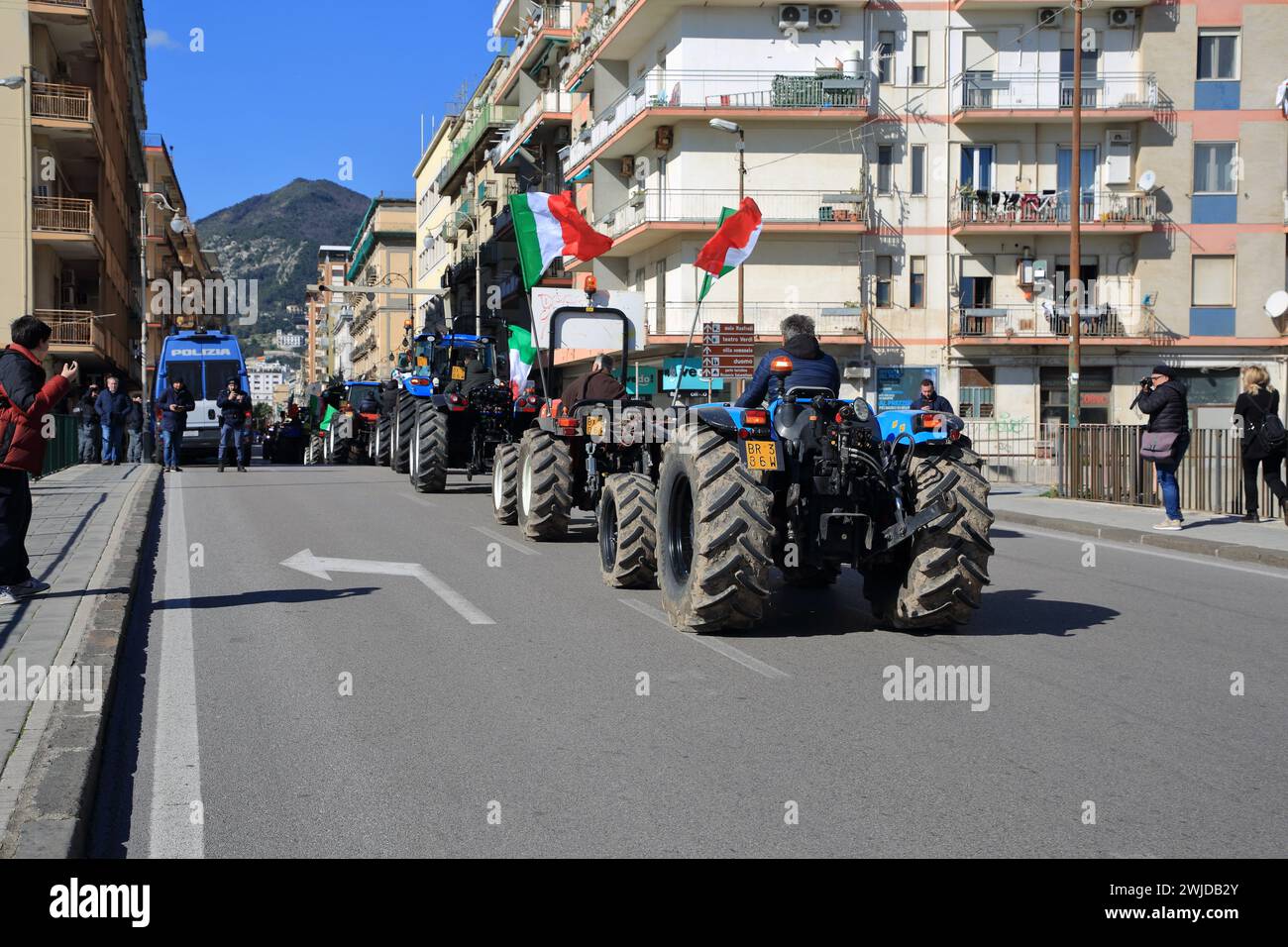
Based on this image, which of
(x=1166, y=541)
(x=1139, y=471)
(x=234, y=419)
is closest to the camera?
(x=1166, y=541)

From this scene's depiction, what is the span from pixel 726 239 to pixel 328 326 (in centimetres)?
15981

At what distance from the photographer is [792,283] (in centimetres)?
4216

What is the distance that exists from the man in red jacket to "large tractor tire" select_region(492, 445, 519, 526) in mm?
6328

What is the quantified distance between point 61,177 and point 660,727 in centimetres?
4857

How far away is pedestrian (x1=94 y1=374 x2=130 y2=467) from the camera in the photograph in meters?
29.5

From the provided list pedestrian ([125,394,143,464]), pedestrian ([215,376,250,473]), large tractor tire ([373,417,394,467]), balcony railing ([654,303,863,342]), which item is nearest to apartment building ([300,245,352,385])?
balcony railing ([654,303,863,342])

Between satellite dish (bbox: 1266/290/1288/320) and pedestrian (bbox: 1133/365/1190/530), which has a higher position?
satellite dish (bbox: 1266/290/1288/320)

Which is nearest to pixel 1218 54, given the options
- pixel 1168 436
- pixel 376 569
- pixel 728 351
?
pixel 728 351

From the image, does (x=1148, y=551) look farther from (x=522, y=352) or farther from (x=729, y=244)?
(x=522, y=352)

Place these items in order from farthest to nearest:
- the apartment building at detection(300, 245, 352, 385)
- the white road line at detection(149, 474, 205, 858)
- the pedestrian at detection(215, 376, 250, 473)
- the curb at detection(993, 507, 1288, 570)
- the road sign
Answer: the apartment building at detection(300, 245, 352, 385) → the road sign → the pedestrian at detection(215, 376, 250, 473) → the curb at detection(993, 507, 1288, 570) → the white road line at detection(149, 474, 205, 858)

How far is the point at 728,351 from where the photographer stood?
88.4 ft

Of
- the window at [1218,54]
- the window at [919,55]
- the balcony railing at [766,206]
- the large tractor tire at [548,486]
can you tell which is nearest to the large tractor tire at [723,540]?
the large tractor tire at [548,486]

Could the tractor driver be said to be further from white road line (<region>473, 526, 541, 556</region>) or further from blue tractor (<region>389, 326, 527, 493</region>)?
blue tractor (<region>389, 326, 527, 493</region>)

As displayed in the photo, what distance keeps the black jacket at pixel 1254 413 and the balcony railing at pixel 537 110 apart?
4162 cm
